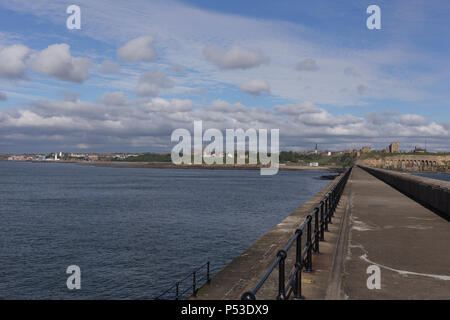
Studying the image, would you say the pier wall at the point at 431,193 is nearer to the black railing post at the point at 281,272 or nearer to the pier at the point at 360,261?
the pier at the point at 360,261

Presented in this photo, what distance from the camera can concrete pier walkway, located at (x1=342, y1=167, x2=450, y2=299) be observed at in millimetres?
6344

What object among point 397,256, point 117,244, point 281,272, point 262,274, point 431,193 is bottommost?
point 117,244

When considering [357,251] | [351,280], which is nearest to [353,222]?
[357,251]

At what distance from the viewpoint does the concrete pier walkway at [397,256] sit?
20.8 feet

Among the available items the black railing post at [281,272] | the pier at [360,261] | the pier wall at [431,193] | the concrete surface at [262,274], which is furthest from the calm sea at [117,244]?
the black railing post at [281,272]

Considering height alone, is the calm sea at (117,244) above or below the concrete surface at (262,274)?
below

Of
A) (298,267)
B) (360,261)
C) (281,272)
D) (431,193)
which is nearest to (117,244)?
(431,193)

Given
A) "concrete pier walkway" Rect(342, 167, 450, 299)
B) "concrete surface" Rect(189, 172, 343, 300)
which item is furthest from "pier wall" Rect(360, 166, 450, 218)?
"concrete surface" Rect(189, 172, 343, 300)

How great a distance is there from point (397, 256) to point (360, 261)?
1178mm

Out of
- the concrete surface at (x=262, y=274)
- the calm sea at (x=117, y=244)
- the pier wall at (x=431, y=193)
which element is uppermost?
the pier wall at (x=431, y=193)

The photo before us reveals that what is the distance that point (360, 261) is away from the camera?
8203mm

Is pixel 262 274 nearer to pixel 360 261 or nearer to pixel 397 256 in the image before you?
pixel 360 261
